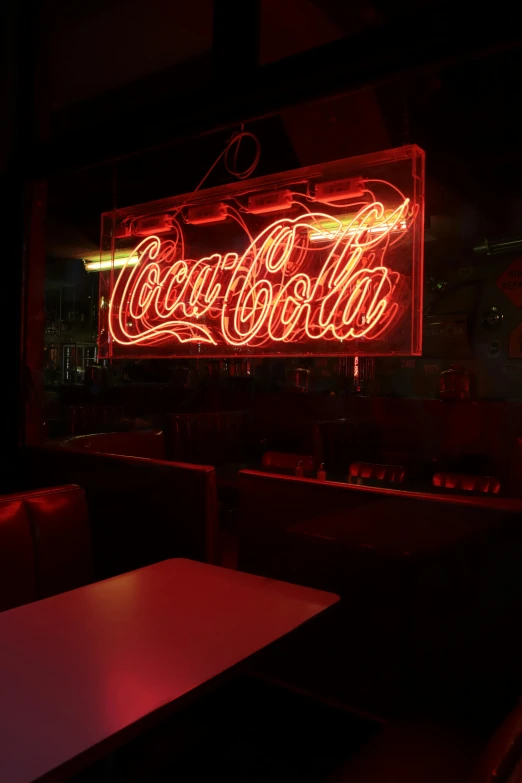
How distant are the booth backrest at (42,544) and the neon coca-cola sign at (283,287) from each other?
189 centimetres

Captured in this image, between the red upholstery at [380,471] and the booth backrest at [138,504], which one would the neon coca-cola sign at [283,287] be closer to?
the red upholstery at [380,471]

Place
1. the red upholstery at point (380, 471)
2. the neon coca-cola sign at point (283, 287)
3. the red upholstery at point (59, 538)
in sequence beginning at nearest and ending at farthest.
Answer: the red upholstery at point (59, 538) → the neon coca-cola sign at point (283, 287) → the red upholstery at point (380, 471)

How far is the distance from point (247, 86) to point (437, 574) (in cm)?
211

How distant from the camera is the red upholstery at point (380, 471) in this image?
4422mm

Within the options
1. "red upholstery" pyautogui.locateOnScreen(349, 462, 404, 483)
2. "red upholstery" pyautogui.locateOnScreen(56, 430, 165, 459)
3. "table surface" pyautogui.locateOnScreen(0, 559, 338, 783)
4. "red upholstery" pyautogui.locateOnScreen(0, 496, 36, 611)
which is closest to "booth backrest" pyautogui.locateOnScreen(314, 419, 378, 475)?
"red upholstery" pyautogui.locateOnScreen(349, 462, 404, 483)

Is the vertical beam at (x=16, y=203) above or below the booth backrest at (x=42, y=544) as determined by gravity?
above

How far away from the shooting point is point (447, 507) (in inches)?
94.7

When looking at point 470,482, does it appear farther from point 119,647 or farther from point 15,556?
point 119,647

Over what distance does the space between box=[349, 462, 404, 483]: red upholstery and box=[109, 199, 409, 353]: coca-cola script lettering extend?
111 centimetres

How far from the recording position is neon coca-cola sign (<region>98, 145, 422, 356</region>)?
3.76 metres

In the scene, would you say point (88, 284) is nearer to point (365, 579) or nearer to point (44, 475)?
point (44, 475)

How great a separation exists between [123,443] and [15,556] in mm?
2537

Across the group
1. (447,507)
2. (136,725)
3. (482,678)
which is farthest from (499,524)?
(136,725)

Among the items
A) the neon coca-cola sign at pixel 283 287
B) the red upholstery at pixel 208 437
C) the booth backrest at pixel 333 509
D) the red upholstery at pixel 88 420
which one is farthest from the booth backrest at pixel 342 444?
the booth backrest at pixel 333 509
